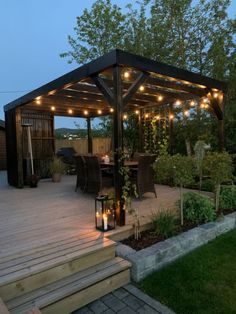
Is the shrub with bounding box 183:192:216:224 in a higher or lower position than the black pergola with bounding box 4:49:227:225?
lower

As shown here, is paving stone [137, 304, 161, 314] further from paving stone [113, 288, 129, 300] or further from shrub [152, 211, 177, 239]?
shrub [152, 211, 177, 239]

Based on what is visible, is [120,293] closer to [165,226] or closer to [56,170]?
[165,226]

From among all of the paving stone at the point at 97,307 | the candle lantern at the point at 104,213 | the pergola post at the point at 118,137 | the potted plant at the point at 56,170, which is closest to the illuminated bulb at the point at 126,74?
the pergola post at the point at 118,137

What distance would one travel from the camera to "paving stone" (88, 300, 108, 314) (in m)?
2.22

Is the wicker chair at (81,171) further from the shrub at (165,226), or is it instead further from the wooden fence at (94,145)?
the wooden fence at (94,145)

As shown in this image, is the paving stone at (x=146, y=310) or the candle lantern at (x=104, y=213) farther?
the candle lantern at (x=104, y=213)

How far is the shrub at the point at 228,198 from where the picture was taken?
14.8 feet

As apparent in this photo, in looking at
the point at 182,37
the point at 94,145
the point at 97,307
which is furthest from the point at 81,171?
the point at 182,37

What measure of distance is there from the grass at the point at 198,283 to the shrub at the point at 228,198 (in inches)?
55.0

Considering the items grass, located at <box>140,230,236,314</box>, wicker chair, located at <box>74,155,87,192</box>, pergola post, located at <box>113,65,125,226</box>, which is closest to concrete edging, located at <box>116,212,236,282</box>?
grass, located at <box>140,230,236,314</box>

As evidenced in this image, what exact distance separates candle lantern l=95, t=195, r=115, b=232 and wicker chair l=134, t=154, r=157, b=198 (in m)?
1.49

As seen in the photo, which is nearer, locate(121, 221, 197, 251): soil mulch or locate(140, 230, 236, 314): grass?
locate(140, 230, 236, 314): grass

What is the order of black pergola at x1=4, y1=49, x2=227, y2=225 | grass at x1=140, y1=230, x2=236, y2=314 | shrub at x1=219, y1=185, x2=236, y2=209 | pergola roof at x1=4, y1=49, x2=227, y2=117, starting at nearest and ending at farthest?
1. grass at x1=140, y1=230, x2=236, y2=314
2. black pergola at x1=4, y1=49, x2=227, y2=225
3. pergola roof at x1=4, y1=49, x2=227, y2=117
4. shrub at x1=219, y1=185, x2=236, y2=209

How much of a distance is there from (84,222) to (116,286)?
1.23 meters
